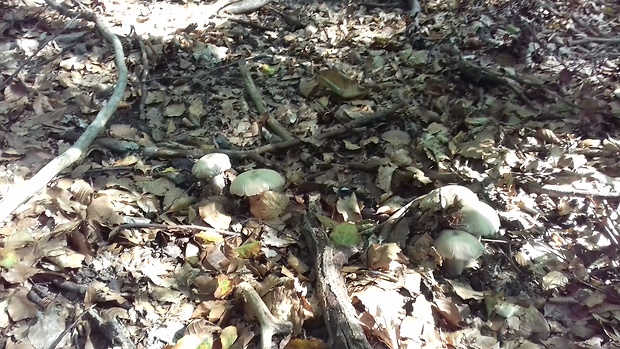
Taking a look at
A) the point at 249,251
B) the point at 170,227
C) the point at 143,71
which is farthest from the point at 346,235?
the point at 143,71

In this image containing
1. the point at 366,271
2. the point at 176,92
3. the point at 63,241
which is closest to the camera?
the point at 366,271

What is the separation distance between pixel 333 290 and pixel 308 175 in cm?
124

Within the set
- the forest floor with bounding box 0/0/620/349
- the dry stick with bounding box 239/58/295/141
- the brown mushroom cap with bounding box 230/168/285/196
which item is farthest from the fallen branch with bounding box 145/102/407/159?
the brown mushroom cap with bounding box 230/168/285/196

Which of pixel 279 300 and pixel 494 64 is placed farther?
pixel 494 64

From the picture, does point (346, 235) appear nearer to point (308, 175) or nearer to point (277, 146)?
point (308, 175)

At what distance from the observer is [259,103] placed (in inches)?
177

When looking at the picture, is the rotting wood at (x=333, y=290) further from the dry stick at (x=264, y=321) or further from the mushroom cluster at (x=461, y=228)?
the mushroom cluster at (x=461, y=228)

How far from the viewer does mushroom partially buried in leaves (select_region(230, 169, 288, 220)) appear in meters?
3.29

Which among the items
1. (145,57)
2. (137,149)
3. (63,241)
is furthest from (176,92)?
(63,241)

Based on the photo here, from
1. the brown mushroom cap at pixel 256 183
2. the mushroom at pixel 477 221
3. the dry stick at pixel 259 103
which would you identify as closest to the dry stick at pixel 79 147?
the dry stick at pixel 259 103

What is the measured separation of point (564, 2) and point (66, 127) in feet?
17.9

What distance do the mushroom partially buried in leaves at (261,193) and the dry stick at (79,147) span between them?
3.86 ft

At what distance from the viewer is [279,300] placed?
2662mm

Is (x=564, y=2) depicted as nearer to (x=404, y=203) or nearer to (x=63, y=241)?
(x=404, y=203)
